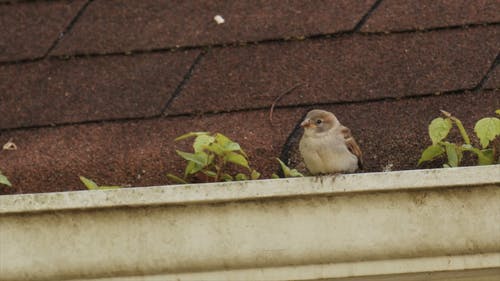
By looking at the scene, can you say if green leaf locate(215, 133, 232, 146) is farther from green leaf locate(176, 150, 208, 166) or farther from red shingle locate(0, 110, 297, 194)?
red shingle locate(0, 110, 297, 194)

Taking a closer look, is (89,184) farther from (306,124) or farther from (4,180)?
(306,124)

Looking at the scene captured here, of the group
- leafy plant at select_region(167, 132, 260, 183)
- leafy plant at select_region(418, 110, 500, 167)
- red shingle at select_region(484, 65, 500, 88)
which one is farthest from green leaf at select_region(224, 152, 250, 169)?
red shingle at select_region(484, 65, 500, 88)

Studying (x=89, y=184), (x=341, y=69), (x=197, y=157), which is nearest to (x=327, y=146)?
(x=341, y=69)

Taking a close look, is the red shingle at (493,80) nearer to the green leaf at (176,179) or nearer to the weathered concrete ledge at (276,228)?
the weathered concrete ledge at (276,228)

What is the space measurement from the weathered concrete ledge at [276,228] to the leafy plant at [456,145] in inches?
10.7

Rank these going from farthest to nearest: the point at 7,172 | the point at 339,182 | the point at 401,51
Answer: the point at 401,51 → the point at 7,172 → the point at 339,182

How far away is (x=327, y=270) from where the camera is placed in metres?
2.58

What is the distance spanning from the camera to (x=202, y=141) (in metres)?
2.85

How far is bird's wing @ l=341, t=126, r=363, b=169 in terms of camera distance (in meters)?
3.05

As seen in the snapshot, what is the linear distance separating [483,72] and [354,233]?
0.83 metres

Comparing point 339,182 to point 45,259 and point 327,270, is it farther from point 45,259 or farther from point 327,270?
point 45,259

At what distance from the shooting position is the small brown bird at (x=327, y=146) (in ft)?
10.1

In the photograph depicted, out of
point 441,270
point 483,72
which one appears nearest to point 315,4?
point 483,72

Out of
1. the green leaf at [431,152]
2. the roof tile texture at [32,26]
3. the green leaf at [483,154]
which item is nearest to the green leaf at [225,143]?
the green leaf at [431,152]
